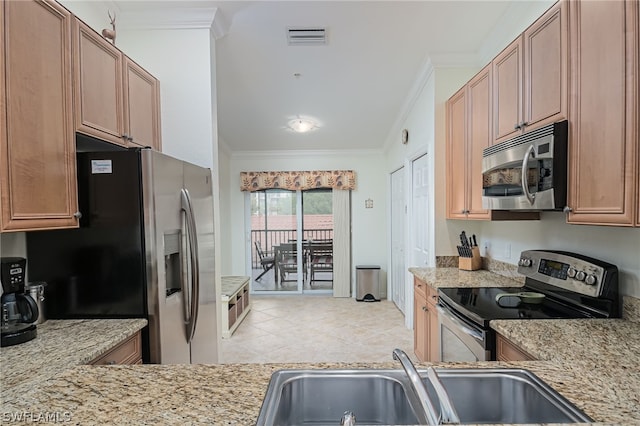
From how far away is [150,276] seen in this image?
164 cm

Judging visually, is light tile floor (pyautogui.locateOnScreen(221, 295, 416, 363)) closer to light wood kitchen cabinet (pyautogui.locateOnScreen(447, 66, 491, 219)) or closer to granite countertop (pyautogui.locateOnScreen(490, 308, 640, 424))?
light wood kitchen cabinet (pyautogui.locateOnScreen(447, 66, 491, 219))

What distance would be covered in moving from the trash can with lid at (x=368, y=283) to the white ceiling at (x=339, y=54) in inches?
84.1

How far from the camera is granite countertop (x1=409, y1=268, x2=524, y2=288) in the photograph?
92.7 inches

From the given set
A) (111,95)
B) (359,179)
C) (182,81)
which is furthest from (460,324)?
(359,179)

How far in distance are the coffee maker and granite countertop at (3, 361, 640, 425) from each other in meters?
0.53

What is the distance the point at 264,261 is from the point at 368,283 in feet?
6.12

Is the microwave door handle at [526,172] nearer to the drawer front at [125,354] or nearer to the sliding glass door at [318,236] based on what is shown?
the drawer front at [125,354]

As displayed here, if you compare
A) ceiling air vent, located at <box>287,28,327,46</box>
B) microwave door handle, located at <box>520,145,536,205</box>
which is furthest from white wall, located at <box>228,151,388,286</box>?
microwave door handle, located at <box>520,145,536,205</box>

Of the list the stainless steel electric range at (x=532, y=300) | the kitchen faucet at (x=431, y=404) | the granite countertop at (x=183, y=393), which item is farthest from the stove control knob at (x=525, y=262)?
the kitchen faucet at (x=431, y=404)

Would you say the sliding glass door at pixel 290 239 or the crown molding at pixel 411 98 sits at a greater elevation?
the crown molding at pixel 411 98

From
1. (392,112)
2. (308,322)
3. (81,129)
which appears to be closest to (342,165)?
(392,112)

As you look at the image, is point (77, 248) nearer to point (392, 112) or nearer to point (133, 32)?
point (133, 32)

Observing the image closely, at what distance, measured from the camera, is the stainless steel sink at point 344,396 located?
1005mm

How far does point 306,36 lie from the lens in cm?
280
